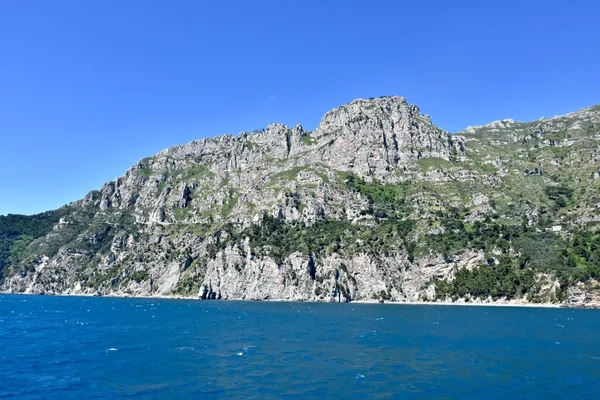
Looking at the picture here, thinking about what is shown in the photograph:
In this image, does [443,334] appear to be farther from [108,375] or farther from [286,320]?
[108,375]

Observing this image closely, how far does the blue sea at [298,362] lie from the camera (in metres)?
45.7

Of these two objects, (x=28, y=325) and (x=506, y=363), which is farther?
(x=28, y=325)

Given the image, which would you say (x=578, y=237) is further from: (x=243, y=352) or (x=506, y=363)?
(x=243, y=352)

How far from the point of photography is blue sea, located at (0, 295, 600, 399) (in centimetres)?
4572

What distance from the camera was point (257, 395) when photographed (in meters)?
43.6

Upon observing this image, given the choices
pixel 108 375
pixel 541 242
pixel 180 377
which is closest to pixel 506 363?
pixel 180 377

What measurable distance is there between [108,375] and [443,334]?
60.8 m

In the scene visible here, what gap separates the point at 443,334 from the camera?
87.2 meters

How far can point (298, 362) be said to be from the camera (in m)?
59.4

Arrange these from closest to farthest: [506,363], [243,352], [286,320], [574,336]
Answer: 1. [506,363]
2. [243,352]
3. [574,336]
4. [286,320]

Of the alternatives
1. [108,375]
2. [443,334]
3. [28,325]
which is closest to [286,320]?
[443,334]

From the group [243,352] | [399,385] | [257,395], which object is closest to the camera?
[257,395]

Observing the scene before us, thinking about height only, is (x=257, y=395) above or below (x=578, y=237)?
below

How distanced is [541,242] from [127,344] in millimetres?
178147
